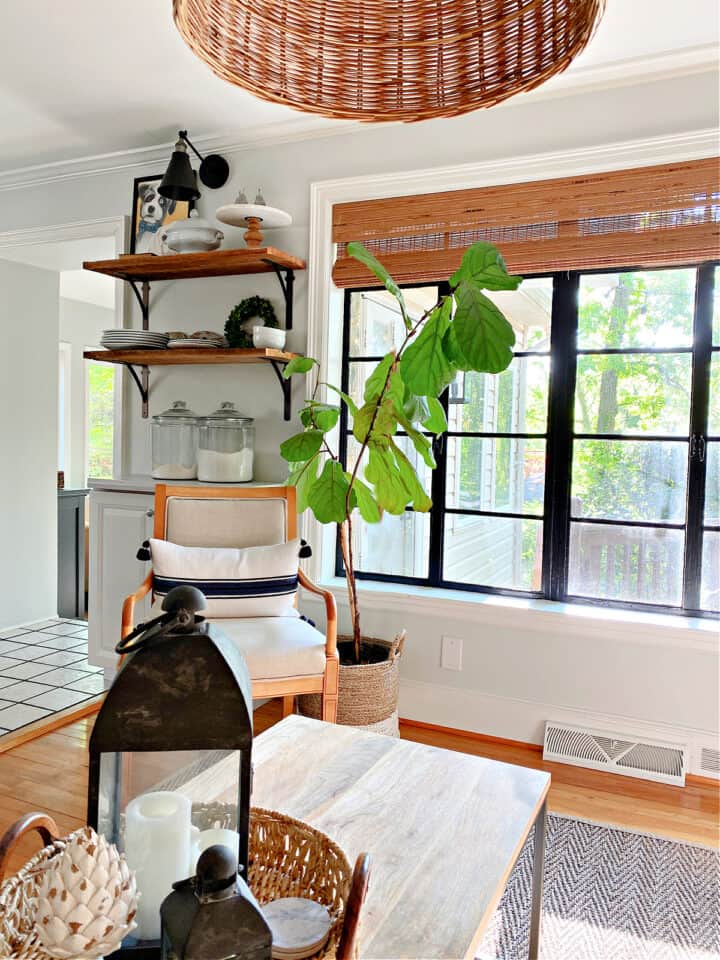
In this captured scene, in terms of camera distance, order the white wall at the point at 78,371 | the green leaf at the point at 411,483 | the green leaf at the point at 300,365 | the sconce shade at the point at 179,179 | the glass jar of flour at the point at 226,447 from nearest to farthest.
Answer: the green leaf at the point at 411,483
the green leaf at the point at 300,365
the sconce shade at the point at 179,179
the glass jar of flour at the point at 226,447
the white wall at the point at 78,371

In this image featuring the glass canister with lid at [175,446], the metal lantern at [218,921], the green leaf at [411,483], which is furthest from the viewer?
the glass canister with lid at [175,446]

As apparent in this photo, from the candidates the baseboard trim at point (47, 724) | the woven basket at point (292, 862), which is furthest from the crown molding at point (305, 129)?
the baseboard trim at point (47, 724)

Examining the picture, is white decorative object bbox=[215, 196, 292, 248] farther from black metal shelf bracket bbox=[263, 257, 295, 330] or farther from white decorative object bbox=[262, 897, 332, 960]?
white decorative object bbox=[262, 897, 332, 960]

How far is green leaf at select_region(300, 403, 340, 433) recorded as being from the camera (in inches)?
114

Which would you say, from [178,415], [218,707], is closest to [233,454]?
[178,415]

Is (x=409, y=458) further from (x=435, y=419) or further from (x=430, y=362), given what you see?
(x=430, y=362)

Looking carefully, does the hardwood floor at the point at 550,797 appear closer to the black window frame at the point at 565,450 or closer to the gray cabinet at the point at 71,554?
the black window frame at the point at 565,450

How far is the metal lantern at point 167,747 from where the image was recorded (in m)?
0.89

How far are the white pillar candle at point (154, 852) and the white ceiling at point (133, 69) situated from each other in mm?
2472

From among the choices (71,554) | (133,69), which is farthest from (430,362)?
(71,554)

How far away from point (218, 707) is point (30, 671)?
329cm

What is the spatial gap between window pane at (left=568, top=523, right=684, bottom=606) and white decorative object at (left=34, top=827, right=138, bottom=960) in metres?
2.45

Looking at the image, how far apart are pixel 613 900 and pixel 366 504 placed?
147cm

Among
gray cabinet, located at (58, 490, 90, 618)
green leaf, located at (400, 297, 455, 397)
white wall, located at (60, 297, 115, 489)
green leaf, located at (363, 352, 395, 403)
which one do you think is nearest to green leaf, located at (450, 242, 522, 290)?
green leaf, located at (400, 297, 455, 397)
